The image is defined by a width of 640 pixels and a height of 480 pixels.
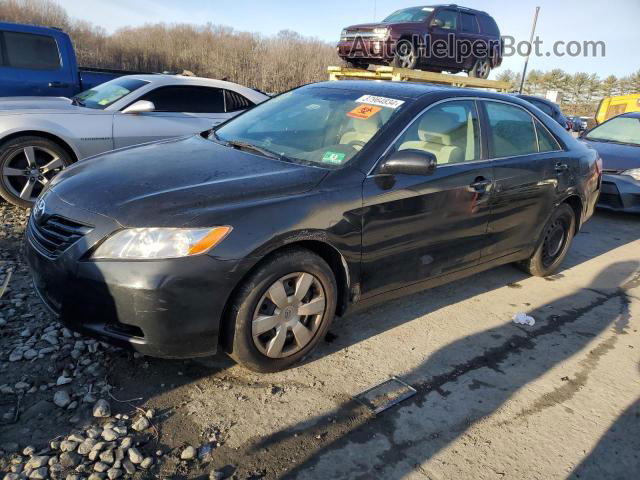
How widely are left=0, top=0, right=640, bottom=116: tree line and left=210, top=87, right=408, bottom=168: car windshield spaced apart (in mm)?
35070

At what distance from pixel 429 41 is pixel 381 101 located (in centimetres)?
773

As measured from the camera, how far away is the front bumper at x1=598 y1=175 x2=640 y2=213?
23.3 feet

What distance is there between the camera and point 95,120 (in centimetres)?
552

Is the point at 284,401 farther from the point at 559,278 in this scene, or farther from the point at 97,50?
the point at 97,50

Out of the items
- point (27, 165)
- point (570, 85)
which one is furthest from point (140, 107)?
point (570, 85)

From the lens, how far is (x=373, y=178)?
3.00 m

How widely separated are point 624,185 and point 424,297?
4.84m

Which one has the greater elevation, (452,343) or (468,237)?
(468,237)

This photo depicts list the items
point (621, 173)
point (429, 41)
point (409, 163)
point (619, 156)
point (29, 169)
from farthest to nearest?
point (429, 41) < point (619, 156) < point (621, 173) < point (29, 169) < point (409, 163)

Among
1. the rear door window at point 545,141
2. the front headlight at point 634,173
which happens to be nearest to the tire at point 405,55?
the front headlight at point 634,173

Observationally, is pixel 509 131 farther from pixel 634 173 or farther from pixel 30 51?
pixel 30 51

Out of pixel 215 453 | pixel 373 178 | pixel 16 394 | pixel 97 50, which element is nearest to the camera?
pixel 215 453

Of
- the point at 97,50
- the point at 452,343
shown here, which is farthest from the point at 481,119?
the point at 97,50

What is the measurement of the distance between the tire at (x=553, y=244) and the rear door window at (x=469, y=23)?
297 inches
